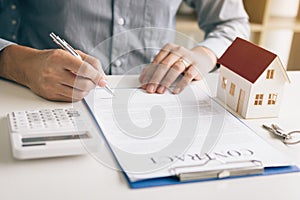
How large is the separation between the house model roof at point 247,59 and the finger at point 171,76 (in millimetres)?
106

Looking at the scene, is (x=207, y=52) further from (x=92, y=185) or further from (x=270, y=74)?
(x=92, y=185)

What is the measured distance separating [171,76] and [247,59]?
17 centimetres

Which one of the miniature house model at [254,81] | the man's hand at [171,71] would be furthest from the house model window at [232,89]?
the man's hand at [171,71]

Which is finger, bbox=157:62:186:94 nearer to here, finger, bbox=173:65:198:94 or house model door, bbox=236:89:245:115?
finger, bbox=173:65:198:94

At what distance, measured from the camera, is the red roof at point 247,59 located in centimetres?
74

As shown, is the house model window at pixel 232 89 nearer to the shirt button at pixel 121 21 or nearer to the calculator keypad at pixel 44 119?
the calculator keypad at pixel 44 119

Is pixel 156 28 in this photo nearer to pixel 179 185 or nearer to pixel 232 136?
pixel 232 136

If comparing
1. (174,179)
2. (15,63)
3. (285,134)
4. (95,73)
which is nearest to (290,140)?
(285,134)

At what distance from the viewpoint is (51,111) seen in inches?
27.1

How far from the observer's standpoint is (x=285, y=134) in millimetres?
687

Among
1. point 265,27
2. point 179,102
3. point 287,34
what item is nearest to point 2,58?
point 179,102

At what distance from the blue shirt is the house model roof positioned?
249mm

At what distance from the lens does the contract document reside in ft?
1.86

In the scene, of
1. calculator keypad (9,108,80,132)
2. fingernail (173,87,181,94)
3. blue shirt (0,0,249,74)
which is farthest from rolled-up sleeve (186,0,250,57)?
calculator keypad (9,108,80,132)
